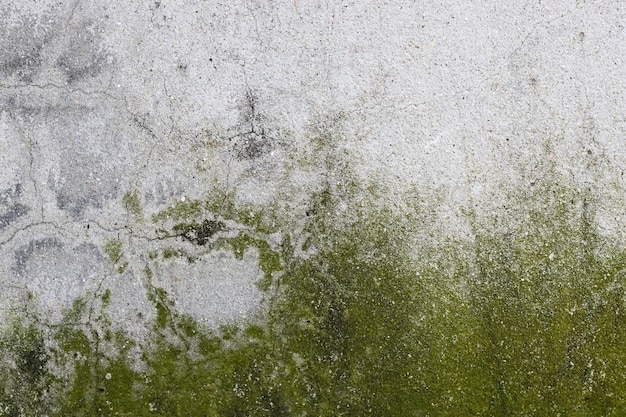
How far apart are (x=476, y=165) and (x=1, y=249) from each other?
12.5 feet

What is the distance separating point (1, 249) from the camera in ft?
14.5

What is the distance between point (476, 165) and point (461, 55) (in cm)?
89

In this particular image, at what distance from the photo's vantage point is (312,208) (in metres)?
4.50

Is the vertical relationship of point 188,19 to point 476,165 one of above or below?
above

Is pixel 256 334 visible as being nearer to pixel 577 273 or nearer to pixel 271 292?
pixel 271 292

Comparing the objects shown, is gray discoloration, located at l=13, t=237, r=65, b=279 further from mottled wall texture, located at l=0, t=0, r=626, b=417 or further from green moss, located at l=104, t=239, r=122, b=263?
green moss, located at l=104, t=239, r=122, b=263

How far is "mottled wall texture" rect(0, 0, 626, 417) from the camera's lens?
4.45 m

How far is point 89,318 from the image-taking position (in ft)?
14.6

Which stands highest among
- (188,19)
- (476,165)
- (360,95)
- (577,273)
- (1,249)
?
(188,19)

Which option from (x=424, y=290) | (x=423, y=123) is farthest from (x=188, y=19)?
(x=424, y=290)

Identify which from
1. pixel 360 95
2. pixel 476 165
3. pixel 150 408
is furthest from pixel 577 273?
pixel 150 408

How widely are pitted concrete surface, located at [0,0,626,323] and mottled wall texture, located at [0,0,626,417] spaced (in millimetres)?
17

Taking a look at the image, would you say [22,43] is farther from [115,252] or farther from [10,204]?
[115,252]

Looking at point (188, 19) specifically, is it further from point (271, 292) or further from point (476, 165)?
point (476, 165)
